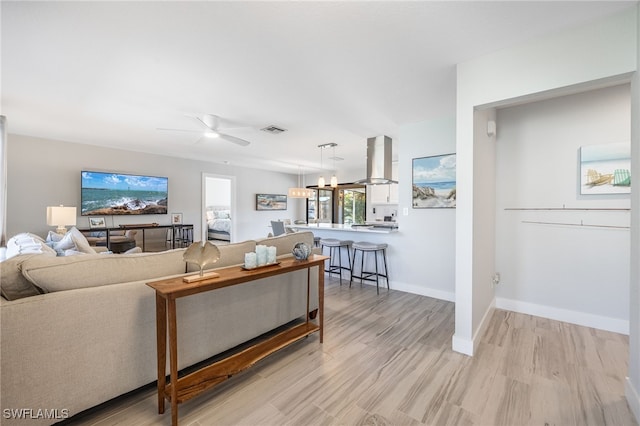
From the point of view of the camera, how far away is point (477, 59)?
2.19 meters

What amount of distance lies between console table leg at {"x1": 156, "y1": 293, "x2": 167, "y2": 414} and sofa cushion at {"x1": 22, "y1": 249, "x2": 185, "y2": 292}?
0.88ft

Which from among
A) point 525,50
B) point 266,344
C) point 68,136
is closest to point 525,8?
point 525,50

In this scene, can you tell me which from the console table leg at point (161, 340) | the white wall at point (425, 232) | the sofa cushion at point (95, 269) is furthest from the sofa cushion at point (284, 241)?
the white wall at point (425, 232)

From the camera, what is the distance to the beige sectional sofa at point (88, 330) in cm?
129

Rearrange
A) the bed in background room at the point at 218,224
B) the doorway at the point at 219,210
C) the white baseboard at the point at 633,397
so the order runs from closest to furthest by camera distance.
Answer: the white baseboard at the point at 633,397 < the doorway at the point at 219,210 < the bed in background room at the point at 218,224

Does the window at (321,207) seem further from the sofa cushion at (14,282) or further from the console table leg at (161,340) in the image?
the sofa cushion at (14,282)

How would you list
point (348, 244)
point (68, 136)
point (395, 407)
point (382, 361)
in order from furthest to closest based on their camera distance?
point (68, 136) → point (348, 244) → point (382, 361) → point (395, 407)

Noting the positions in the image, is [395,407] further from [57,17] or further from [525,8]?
[57,17]

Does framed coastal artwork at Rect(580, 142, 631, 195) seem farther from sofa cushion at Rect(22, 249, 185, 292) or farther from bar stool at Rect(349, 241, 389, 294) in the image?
sofa cushion at Rect(22, 249, 185, 292)

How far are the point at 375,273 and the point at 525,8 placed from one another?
3238mm

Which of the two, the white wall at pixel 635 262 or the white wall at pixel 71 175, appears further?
the white wall at pixel 71 175

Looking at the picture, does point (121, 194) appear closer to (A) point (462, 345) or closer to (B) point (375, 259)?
(B) point (375, 259)

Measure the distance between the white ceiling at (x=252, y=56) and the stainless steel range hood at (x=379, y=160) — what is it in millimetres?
630

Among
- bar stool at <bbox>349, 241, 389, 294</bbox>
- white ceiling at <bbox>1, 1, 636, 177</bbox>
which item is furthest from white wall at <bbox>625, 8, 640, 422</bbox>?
bar stool at <bbox>349, 241, 389, 294</bbox>
